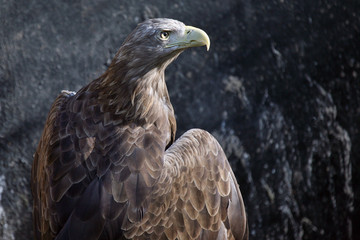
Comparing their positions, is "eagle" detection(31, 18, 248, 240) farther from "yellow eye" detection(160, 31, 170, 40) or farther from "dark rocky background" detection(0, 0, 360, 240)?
"dark rocky background" detection(0, 0, 360, 240)

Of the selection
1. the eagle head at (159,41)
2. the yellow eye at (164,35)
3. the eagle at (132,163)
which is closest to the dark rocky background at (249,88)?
the eagle at (132,163)

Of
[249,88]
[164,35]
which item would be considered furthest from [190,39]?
[249,88]

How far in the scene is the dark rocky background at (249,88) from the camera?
4957 mm

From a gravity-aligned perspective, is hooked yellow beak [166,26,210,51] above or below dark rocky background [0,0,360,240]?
above

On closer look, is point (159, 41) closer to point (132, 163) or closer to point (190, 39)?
point (190, 39)

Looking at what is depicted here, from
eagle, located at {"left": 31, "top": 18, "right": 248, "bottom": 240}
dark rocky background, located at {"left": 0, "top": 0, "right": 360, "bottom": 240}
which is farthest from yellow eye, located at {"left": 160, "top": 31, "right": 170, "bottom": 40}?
dark rocky background, located at {"left": 0, "top": 0, "right": 360, "bottom": 240}

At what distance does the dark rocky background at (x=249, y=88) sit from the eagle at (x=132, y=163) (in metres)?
1.30

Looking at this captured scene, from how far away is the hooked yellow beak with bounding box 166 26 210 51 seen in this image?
3354 mm

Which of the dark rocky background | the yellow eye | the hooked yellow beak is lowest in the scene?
the dark rocky background

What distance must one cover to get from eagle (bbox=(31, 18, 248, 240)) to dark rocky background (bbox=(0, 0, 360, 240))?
1300 mm

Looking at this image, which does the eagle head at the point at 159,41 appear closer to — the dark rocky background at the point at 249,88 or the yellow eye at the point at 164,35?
the yellow eye at the point at 164,35

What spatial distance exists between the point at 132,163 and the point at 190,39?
32.7 inches

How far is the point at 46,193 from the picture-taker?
3.45 metres

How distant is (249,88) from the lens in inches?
210
